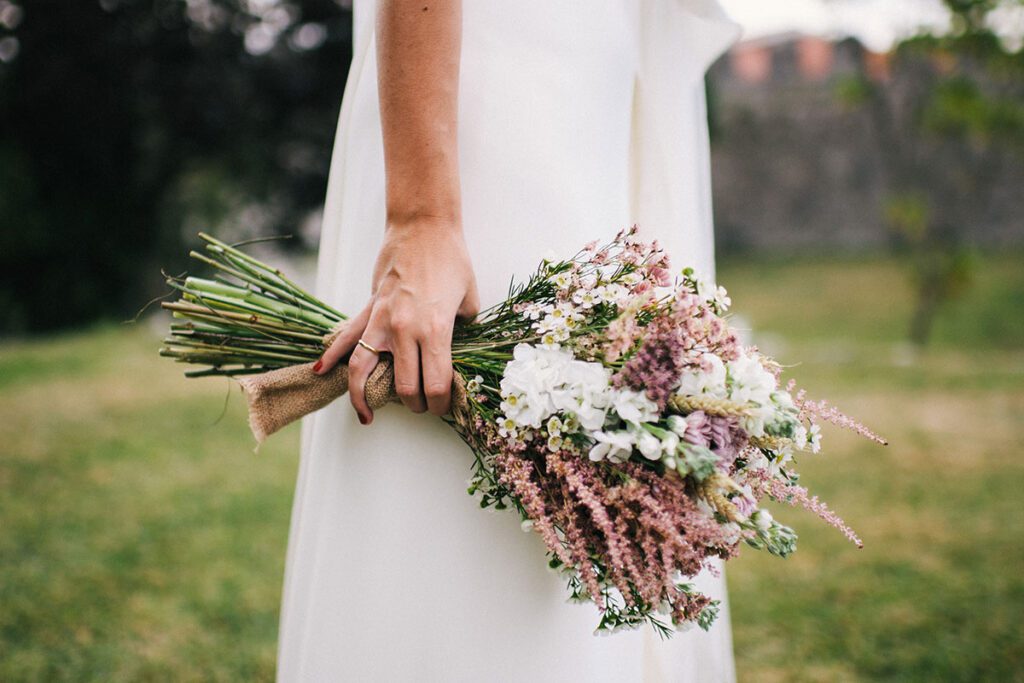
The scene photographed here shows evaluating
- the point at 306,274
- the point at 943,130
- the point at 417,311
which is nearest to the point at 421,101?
the point at 417,311

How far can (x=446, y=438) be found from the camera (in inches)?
54.1

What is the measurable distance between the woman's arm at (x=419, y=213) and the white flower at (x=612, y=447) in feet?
0.81

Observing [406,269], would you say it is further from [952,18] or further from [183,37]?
[183,37]

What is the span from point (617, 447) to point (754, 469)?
0.94ft

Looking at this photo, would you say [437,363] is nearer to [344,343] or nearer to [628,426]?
[344,343]

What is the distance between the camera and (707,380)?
1213 millimetres

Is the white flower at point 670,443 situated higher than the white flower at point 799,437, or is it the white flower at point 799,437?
the white flower at point 799,437

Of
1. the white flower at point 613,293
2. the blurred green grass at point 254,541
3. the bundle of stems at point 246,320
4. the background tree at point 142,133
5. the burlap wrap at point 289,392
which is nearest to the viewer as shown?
the white flower at point 613,293

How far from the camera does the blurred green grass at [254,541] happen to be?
3.08m

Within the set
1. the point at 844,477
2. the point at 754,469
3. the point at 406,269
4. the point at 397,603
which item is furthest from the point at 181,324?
the point at 844,477

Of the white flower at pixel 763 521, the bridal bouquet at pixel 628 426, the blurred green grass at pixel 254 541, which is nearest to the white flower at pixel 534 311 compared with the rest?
the bridal bouquet at pixel 628 426

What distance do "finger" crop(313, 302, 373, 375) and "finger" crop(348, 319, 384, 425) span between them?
0.04 metres

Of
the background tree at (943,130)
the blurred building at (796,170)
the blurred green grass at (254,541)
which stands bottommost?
the blurred green grass at (254,541)

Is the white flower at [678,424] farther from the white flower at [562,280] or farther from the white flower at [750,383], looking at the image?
the white flower at [562,280]
